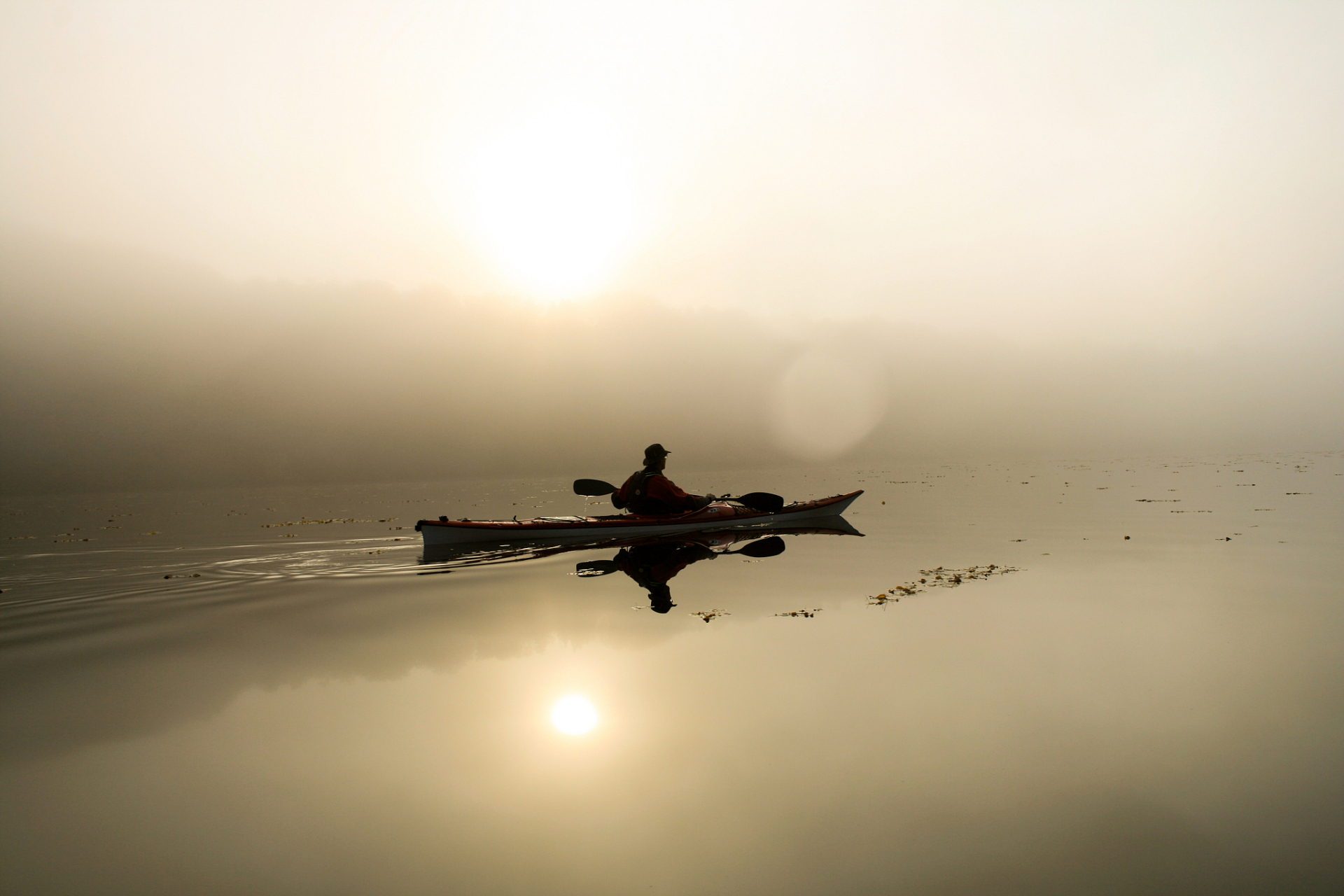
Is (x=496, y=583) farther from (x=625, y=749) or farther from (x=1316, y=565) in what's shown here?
(x=1316, y=565)

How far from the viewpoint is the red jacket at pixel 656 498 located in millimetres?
22312

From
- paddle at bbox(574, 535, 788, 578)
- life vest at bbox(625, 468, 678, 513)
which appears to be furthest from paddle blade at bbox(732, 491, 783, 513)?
life vest at bbox(625, 468, 678, 513)

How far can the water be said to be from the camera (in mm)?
4375

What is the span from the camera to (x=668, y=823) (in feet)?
16.0

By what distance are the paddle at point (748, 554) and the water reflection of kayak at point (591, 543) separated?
675 mm

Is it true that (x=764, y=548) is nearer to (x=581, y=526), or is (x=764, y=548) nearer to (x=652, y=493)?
(x=652, y=493)

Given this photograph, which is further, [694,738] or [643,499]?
[643,499]

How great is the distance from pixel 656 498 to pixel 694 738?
16.1m

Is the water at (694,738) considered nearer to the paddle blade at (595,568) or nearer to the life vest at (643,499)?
the paddle blade at (595,568)

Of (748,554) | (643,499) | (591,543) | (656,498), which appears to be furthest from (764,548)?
(591,543)

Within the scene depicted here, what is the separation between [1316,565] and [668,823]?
1791cm

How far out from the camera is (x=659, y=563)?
1862cm

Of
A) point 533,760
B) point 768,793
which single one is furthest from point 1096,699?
point 533,760

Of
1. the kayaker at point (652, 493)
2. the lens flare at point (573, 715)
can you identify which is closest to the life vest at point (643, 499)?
the kayaker at point (652, 493)
